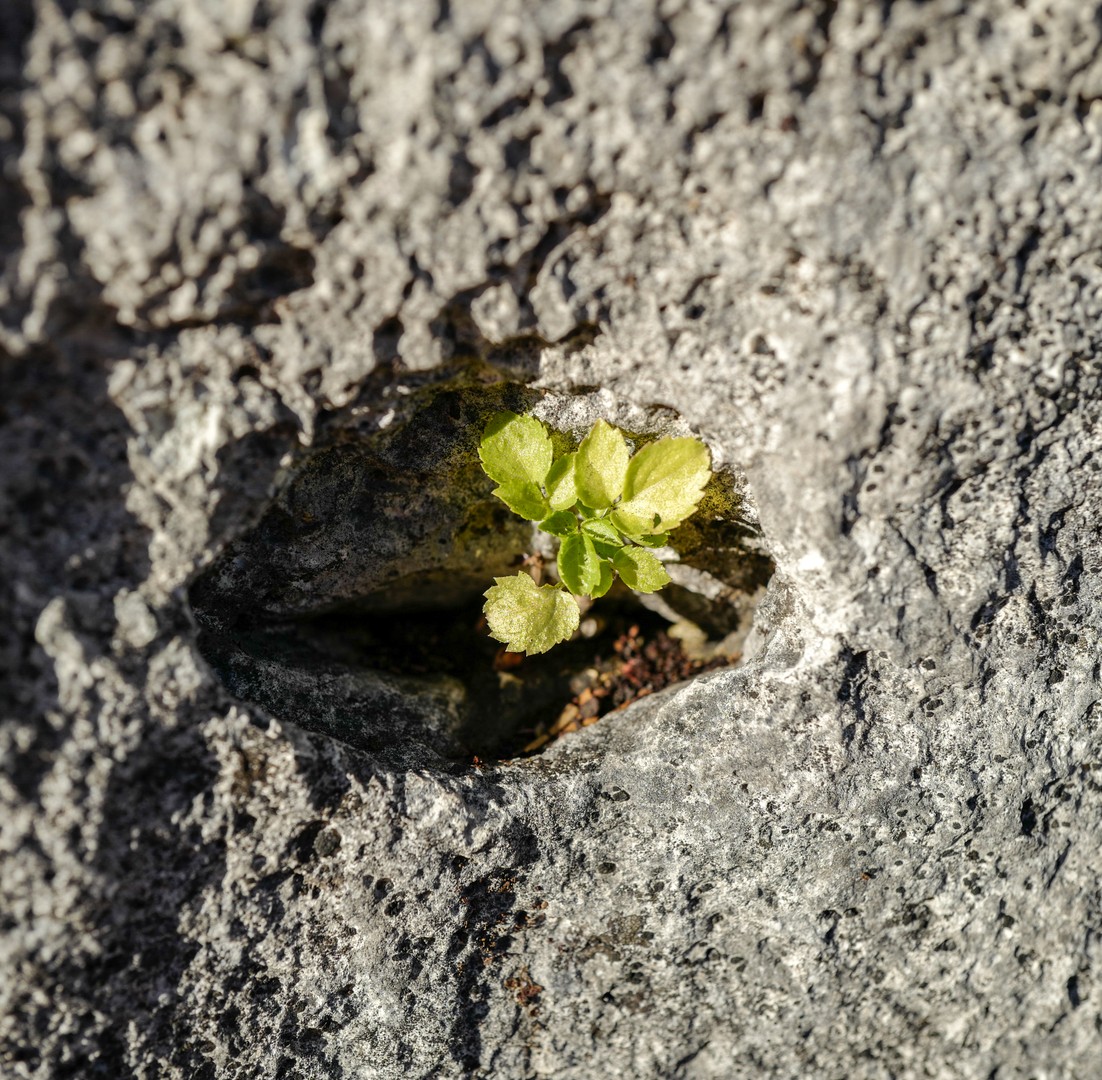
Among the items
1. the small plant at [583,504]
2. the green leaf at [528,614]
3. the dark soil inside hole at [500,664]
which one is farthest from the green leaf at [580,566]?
the dark soil inside hole at [500,664]

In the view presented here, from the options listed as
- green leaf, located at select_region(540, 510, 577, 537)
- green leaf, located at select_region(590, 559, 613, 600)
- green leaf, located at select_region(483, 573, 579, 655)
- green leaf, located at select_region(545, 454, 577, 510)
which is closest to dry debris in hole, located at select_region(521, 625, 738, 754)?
green leaf, located at select_region(483, 573, 579, 655)

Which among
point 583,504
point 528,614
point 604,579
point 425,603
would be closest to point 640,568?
point 604,579

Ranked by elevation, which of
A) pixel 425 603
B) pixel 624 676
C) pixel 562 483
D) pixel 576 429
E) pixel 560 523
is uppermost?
pixel 576 429

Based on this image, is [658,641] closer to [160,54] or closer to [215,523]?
[215,523]

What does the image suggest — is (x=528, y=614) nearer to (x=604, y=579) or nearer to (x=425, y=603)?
(x=604, y=579)

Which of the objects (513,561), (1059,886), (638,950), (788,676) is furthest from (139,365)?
(1059,886)

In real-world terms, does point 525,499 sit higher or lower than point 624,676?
higher

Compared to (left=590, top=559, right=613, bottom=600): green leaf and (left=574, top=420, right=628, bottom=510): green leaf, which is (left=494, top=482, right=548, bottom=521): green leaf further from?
(left=590, top=559, right=613, bottom=600): green leaf
